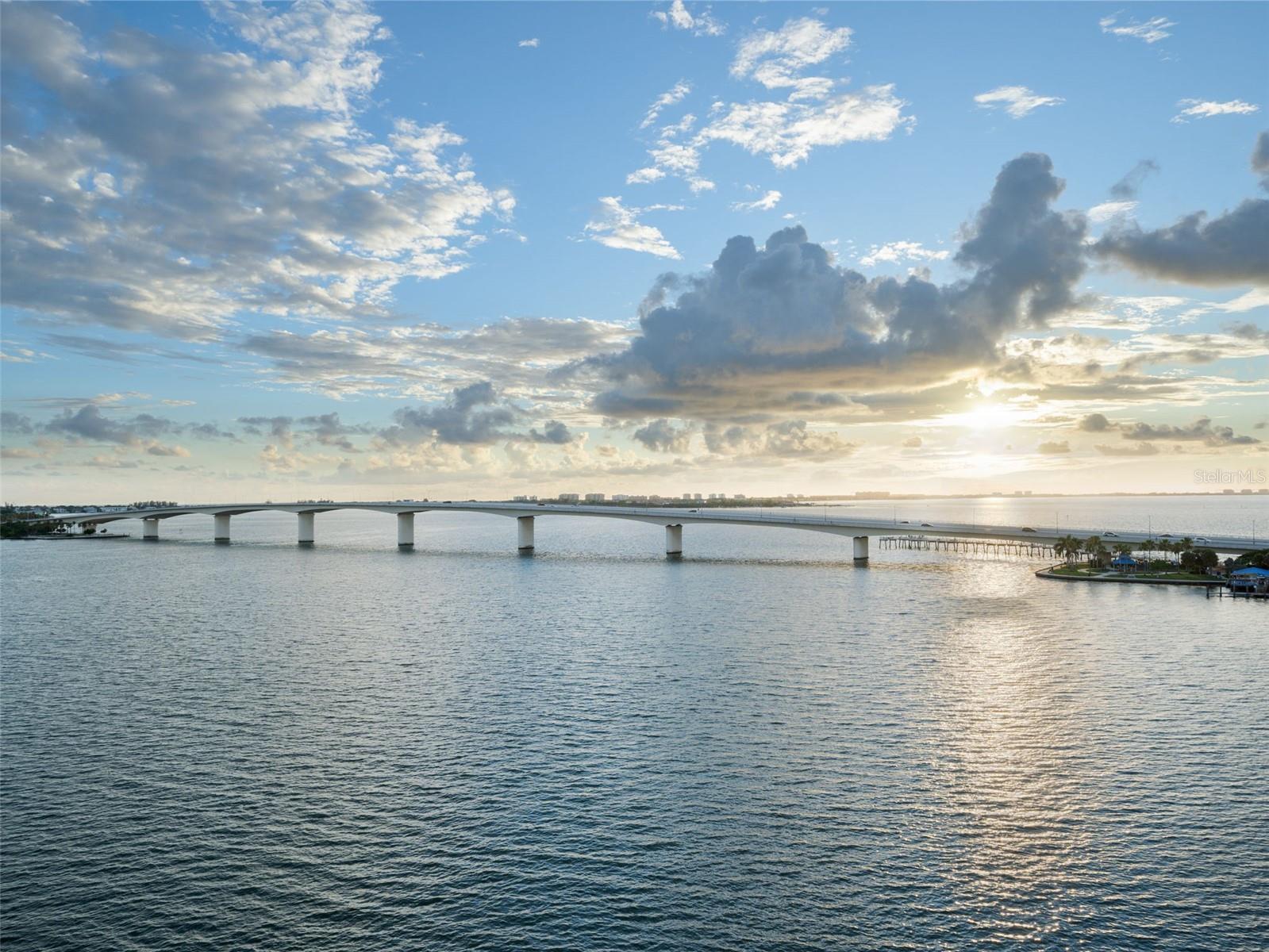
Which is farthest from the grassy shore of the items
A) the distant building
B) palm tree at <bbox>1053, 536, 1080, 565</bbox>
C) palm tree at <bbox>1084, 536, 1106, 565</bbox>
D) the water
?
the water

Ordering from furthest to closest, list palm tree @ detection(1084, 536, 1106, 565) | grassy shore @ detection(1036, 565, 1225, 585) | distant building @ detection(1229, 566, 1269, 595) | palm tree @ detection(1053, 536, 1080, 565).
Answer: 1. palm tree @ detection(1053, 536, 1080, 565)
2. palm tree @ detection(1084, 536, 1106, 565)
3. grassy shore @ detection(1036, 565, 1225, 585)
4. distant building @ detection(1229, 566, 1269, 595)

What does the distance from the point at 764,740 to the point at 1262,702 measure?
33.5 meters

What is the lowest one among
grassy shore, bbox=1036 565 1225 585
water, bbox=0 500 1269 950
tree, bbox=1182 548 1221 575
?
water, bbox=0 500 1269 950

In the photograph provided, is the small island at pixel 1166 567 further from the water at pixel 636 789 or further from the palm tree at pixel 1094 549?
the water at pixel 636 789

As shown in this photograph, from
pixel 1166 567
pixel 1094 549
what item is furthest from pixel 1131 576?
pixel 1166 567

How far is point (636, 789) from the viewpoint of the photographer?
37.7m

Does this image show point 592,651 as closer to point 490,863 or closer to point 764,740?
point 764,740

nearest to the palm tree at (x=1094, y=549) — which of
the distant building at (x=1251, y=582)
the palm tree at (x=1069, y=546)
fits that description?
the palm tree at (x=1069, y=546)

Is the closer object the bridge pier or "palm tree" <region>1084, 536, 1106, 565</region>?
"palm tree" <region>1084, 536, 1106, 565</region>

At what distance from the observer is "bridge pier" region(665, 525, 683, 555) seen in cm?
18825

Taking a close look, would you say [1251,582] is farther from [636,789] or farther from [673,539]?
[636,789]

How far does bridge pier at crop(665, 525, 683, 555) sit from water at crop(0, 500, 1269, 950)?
108 m

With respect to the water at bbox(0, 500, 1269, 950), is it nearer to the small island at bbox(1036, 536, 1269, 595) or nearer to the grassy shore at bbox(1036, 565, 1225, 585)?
the small island at bbox(1036, 536, 1269, 595)

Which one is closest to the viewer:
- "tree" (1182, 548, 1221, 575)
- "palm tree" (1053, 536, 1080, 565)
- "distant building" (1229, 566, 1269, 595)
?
"distant building" (1229, 566, 1269, 595)
